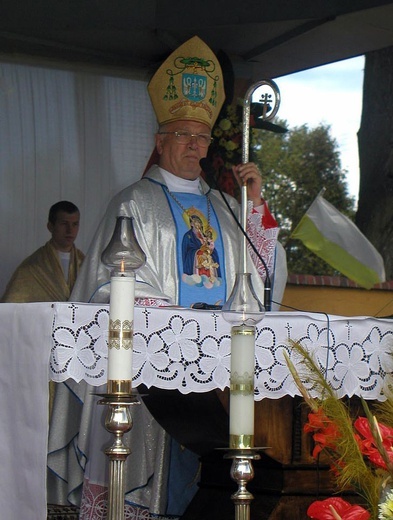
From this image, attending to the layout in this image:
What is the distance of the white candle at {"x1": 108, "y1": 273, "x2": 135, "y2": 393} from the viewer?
2.34 meters

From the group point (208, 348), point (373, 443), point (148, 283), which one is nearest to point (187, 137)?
point (148, 283)

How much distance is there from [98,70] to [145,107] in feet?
1.45

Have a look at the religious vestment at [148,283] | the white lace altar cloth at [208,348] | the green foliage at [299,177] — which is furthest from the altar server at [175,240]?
the green foliage at [299,177]

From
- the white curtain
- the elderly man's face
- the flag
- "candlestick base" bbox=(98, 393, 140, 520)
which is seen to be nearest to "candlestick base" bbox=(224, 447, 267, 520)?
"candlestick base" bbox=(98, 393, 140, 520)

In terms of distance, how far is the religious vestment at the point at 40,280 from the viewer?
7.29m

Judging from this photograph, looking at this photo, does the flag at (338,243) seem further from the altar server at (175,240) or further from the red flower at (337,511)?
the red flower at (337,511)

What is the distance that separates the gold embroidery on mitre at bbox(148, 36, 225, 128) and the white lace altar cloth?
176 cm

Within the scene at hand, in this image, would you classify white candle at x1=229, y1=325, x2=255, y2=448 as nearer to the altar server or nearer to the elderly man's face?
the altar server

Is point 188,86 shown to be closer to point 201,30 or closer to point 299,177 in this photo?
point 201,30

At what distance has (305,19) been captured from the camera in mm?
7160

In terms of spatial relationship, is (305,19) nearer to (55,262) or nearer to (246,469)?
(55,262)

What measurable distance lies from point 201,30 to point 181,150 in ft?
8.01

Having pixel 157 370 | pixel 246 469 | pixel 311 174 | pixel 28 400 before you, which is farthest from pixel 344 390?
pixel 311 174

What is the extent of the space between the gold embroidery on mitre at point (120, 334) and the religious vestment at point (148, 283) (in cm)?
192
